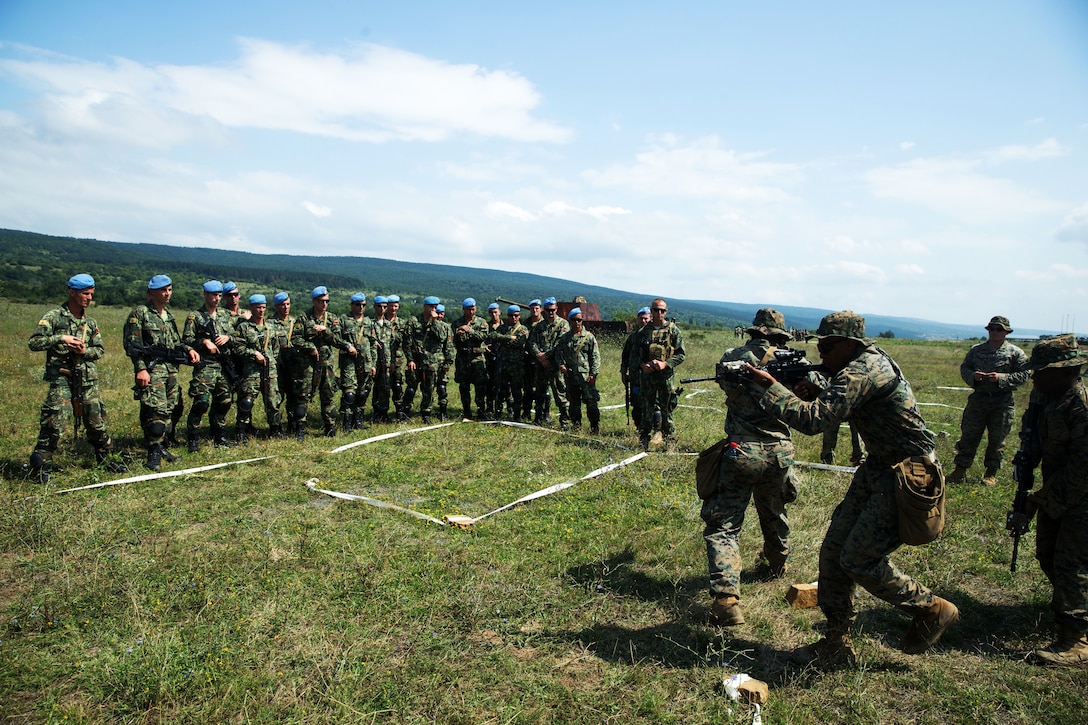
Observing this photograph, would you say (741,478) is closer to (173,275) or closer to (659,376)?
(659,376)

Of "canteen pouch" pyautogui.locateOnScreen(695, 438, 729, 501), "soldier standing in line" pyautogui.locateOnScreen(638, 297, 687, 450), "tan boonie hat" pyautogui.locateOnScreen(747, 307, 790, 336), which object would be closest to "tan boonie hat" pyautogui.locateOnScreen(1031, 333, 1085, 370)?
"tan boonie hat" pyautogui.locateOnScreen(747, 307, 790, 336)

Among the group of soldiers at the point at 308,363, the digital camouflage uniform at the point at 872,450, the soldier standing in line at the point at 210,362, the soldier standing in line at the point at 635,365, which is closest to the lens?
the digital camouflage uniform at the point at 872,450

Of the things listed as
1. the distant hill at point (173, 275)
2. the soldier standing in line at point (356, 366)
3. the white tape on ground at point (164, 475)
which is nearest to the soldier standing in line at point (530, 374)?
the soldier standing in line at point (356, 366)

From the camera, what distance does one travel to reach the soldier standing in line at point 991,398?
27.9ft

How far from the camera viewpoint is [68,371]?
7188 millimetres

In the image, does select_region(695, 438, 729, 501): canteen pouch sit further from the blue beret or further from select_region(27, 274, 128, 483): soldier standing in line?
the blue beret

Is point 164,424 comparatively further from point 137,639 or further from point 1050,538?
point 1050,538

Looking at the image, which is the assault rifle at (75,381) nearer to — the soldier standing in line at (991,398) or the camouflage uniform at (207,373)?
the camouflage uniform at (207,373)

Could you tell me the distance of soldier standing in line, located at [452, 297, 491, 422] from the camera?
12.1m

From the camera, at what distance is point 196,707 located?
3.48 metres

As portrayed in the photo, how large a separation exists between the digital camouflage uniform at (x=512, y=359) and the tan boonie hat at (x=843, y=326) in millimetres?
8137

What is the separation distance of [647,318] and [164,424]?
705 cm

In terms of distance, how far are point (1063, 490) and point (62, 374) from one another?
377 inches

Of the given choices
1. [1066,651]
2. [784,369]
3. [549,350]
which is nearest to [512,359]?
[549,350]
